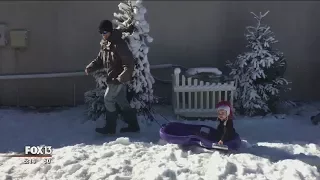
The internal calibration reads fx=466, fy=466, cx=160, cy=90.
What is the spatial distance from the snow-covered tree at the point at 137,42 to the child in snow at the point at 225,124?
1.65 meters

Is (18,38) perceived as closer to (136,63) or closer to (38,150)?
(136,63)

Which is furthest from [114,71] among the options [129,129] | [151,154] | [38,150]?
[38,150]

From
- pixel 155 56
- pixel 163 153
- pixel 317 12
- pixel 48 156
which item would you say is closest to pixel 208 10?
pixel 155 56

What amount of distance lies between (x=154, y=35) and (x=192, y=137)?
2985 millimetres

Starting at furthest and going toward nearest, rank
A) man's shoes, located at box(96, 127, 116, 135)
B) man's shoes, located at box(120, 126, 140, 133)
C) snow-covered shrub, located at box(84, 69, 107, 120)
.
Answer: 1. snow-covered shrub, located at box(84, 69, 107, 120)
2. man's shoes, located at box(120, 126, 140, 133)
3. man's shoes, located at box(96, 127, 116, 135)

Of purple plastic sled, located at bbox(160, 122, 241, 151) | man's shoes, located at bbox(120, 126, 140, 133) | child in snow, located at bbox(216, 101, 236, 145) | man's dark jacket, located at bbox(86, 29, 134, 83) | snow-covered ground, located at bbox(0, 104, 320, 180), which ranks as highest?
man's dark jacket, located at bbox(86, 29, 134, 83)

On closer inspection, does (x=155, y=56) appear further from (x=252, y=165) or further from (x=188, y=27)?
(x=252, y=165)

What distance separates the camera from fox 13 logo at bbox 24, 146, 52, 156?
587cm

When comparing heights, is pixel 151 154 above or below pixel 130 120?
below

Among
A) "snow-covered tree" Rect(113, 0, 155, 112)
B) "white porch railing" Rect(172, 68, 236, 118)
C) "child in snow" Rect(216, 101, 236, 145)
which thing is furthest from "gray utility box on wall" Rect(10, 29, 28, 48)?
"child in snow" Rect(216, 101, 236, 145)

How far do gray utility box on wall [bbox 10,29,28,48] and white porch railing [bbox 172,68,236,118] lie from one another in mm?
2802

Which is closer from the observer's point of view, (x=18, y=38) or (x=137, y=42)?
(x=137, y=42)

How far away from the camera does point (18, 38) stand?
8.21 meters

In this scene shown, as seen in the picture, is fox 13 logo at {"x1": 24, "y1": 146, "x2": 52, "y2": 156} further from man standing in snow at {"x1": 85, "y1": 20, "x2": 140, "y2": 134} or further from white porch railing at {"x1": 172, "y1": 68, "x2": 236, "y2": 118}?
white porch railing at {"x1": 172, "y1": 68, "x2": 236, "y2": 118}
